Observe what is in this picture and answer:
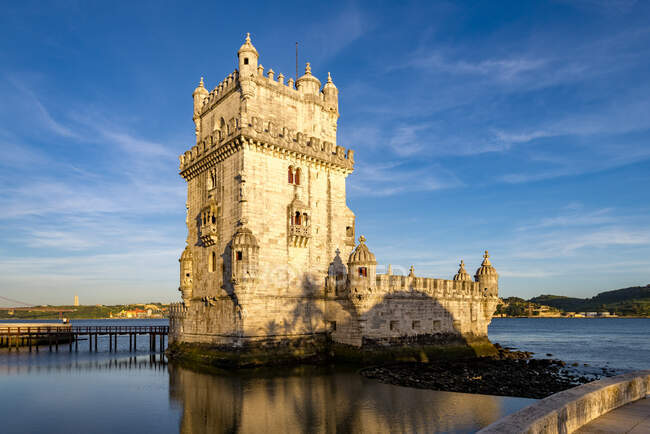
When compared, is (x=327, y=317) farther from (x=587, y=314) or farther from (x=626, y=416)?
(x=587, y=314)

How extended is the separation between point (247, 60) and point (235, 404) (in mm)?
23622

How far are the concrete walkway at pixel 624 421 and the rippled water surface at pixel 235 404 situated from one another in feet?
23.5

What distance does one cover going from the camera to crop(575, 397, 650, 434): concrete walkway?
32.0 ft

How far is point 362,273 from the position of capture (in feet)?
113

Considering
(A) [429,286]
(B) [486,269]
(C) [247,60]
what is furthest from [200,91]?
(B) [486,269]

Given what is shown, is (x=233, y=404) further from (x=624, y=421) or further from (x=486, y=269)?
(x=486, y=269)

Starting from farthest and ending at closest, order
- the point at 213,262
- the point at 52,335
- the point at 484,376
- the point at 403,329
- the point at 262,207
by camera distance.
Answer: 1. the point at 52,335
2. the point at 403,329
3. the point at 213,262
4. the point at 262,207
5. the point at 484,376

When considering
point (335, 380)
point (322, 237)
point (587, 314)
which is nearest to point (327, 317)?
point (322, 237)

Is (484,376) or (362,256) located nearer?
(484,376)

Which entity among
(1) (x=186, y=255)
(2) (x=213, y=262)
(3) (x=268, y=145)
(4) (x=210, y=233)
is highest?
(3) (x=268, y=145)

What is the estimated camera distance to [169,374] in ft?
104

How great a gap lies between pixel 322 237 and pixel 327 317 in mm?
6180

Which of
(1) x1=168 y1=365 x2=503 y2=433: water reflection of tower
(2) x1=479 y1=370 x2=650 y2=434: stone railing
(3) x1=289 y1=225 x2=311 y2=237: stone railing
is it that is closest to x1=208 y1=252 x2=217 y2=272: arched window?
(3) x1=289 y1=225 x2=311 y2=237: stone railing

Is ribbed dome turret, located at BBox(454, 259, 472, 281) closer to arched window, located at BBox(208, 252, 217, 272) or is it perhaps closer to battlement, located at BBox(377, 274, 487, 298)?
battlement, located at BBox(377, 274, 487, 298)
